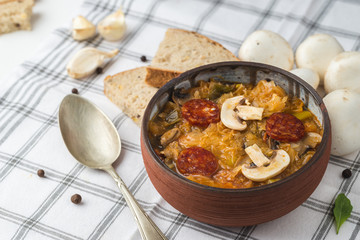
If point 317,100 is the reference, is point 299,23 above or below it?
above

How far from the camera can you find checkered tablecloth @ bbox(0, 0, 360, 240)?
2.87m

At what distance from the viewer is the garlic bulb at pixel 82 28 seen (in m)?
4.29

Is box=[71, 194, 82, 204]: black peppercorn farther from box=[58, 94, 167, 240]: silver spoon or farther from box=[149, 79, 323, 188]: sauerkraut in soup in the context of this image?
box=[149, 79, 323, 188]: sauerkraut in soup

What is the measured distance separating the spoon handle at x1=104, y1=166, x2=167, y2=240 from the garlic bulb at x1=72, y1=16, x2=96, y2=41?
1.84 m

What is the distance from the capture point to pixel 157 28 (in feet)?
14.8

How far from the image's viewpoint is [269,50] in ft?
11.7

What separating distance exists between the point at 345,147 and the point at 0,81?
2785 mm

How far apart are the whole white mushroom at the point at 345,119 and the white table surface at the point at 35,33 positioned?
267 centimetres

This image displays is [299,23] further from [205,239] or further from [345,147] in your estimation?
[205,239]

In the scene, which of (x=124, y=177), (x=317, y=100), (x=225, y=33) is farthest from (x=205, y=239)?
(x=225, y=33)

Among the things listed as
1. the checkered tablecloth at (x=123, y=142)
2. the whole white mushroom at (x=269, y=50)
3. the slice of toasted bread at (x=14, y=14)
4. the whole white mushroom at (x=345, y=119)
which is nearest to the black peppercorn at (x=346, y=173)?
the checkered tablecloth at (x=123, y=142)

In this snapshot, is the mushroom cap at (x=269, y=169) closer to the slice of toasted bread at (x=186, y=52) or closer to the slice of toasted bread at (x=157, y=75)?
the slice of toasted bread at (x=157, y=75)

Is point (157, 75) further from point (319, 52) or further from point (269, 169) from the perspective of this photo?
point (269, 169)

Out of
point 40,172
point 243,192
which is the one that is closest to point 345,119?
point 243,192
